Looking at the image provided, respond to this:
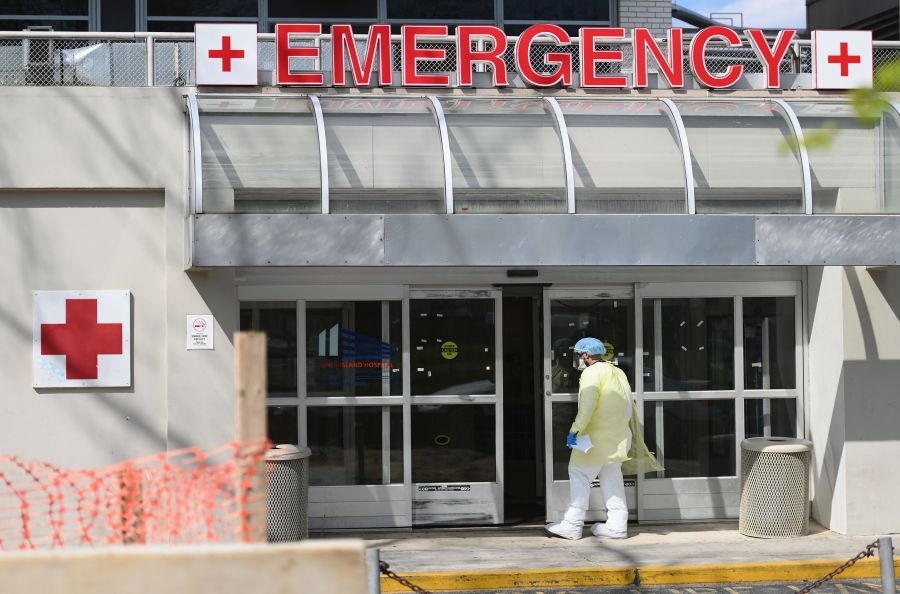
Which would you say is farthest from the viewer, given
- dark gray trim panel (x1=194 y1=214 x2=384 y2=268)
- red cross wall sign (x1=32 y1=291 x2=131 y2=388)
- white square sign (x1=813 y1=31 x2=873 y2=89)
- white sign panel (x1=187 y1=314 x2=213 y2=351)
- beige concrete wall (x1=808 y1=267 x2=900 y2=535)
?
Answer: white square sign (x1=813 y1=31 x2=873 y2=89)

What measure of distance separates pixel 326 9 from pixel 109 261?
6.66m

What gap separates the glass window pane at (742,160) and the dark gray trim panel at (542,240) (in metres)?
0.60

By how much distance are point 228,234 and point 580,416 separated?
367 cm

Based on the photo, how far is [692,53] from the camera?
11.4 metres

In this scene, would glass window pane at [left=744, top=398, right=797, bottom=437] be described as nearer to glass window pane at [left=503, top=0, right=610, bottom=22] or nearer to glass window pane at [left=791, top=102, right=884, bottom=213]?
glass window pane at [left=791, top=102, right=884, bottom=213]

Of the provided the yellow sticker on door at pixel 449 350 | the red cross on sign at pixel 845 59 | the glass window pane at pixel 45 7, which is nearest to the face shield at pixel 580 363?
the yellow sticker on door at pixel 449 350

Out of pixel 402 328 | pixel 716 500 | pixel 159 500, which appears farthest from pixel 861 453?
pixel 159 500

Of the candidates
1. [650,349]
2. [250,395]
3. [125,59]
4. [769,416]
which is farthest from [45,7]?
[250,395]

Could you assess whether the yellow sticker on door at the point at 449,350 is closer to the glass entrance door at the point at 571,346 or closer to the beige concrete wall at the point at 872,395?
the glass entrance door at the point at 571,346

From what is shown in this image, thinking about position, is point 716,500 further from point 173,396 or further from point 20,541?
point 20,541

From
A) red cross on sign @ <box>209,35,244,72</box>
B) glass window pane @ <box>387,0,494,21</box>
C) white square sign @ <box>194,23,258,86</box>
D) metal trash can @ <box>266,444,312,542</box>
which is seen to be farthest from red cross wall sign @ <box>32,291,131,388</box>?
glass window pane @ <box>387,0,494,21</box>

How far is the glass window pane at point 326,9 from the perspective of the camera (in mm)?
15734

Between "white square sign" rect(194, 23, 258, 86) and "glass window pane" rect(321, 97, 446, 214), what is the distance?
2.98 ft

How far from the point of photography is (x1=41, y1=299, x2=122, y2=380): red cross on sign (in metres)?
10.4
